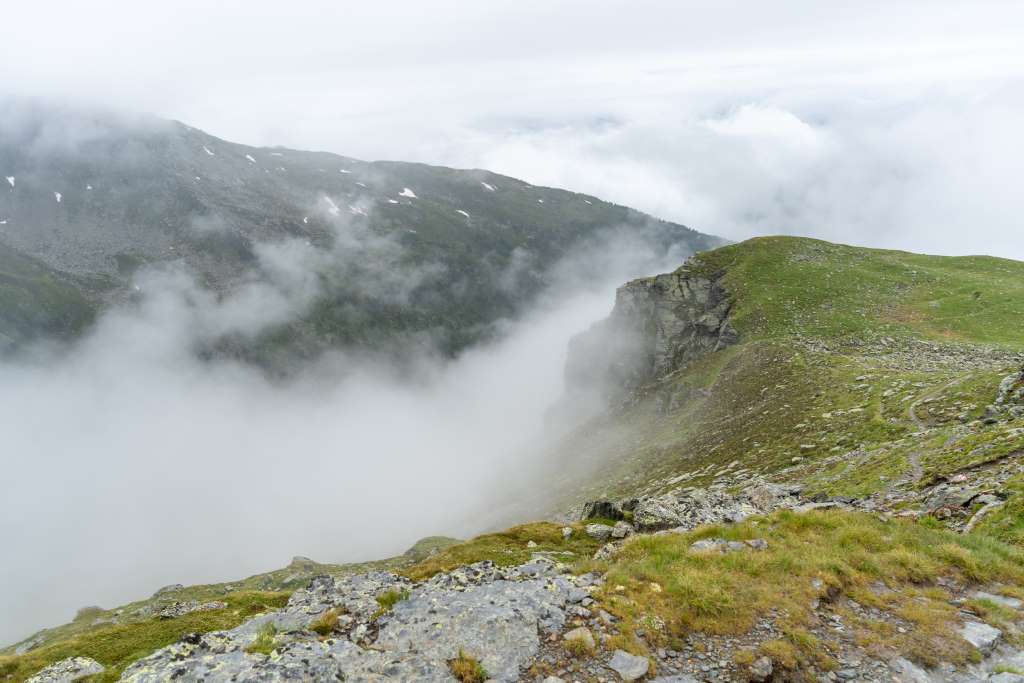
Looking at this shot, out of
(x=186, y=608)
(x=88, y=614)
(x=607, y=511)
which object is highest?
(x=607, y=511)

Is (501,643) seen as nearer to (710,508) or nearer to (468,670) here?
(468,670)

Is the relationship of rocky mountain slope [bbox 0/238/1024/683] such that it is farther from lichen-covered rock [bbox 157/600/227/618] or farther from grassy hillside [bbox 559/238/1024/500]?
lichen-covered rock [bbox 157/600/227/618]

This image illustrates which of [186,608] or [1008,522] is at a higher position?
[1008,522]

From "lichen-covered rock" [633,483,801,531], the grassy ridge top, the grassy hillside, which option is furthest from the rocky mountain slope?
the grassy ridge top

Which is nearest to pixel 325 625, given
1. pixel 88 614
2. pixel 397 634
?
pixel 397 634

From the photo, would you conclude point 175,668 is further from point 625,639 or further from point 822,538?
point 822,538

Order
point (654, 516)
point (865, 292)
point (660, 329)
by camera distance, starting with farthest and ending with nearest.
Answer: point (660, 329) → point (865, 292) → point (654, 516)

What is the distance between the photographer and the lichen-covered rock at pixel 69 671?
14.9 m

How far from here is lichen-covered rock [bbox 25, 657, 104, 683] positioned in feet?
49.0

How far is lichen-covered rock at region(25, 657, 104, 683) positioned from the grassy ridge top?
70.1m

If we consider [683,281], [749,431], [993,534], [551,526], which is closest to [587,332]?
[683,281]

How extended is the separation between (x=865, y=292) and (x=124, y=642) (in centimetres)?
8502

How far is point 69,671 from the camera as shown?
50.2ft

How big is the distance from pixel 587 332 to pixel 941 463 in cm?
11816
